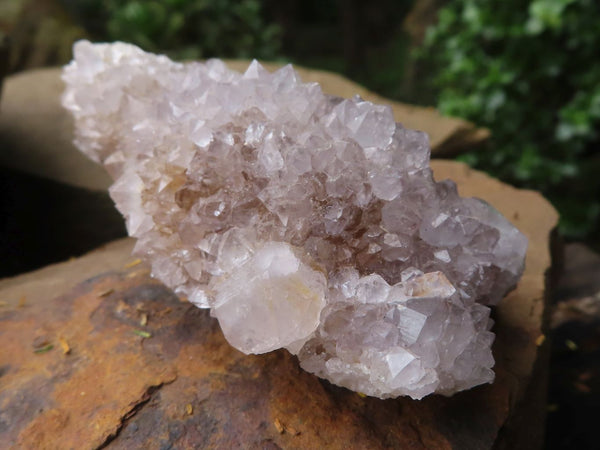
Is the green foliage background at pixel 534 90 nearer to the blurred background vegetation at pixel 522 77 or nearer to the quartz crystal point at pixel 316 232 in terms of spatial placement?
the blurred background vegetation at pixel 522 77

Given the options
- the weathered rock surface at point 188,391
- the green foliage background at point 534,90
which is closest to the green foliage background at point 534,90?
the green foliage background at point 534,90

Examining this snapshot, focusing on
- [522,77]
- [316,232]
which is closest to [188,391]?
[316,232]

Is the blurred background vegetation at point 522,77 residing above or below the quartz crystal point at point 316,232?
below

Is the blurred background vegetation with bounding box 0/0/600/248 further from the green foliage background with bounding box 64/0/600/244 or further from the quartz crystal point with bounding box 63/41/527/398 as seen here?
the quartz crystal point with bounding box 63/41/527/398

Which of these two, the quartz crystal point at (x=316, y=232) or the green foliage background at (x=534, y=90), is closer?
the quartz crystal point at (x=316, y=232)

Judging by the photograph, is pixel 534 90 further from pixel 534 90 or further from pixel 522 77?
pixel 522 77

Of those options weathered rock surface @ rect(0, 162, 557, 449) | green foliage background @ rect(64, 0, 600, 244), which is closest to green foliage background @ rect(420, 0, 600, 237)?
green foliage background @ rect(64, 0, 600, 244)
